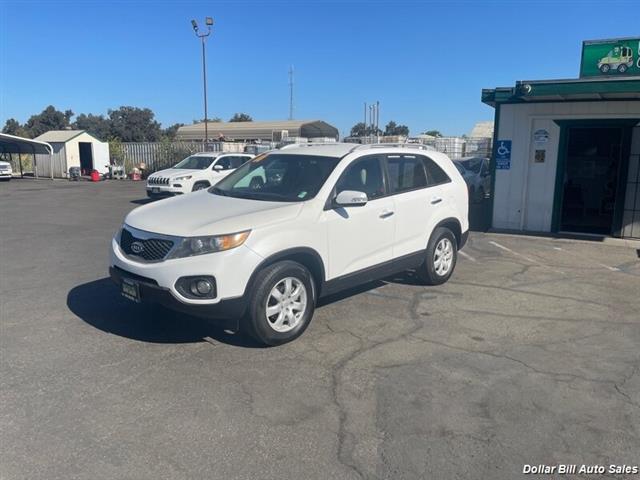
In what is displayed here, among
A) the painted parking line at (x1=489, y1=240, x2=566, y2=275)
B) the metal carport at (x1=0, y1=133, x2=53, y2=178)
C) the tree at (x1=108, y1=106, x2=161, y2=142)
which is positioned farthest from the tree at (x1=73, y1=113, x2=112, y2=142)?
the painted parking line at (x1=489, y1=240, x2=566, y2=275)

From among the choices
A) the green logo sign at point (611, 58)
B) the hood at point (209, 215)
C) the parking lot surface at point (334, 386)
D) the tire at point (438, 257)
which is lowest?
the parking lot surface at point (334, 386)

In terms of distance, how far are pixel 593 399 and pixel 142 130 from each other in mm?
87328

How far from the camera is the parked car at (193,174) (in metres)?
16.3

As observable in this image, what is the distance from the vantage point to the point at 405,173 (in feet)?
20.8

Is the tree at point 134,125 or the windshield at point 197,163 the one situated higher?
the tree at point 134,125

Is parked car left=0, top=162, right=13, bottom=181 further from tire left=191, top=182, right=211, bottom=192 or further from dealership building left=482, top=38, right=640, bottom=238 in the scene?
dealership building left=482, top=38, right=640, bottom=238

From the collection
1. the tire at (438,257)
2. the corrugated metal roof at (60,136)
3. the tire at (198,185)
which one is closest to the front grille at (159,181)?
the tire at (198,185)

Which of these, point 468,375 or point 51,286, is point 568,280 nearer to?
point 468,375

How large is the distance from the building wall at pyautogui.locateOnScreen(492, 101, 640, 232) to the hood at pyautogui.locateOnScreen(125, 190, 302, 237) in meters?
7.77

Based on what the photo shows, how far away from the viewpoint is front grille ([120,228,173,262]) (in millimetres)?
4527

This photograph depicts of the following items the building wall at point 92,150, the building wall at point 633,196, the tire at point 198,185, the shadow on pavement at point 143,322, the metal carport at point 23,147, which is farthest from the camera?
the building wall at point 92,150

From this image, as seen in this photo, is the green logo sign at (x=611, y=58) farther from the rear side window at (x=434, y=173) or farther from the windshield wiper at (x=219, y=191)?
the windshield wiper at (x=219, y=191)

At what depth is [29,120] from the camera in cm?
8075

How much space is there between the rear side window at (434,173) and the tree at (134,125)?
256ft
